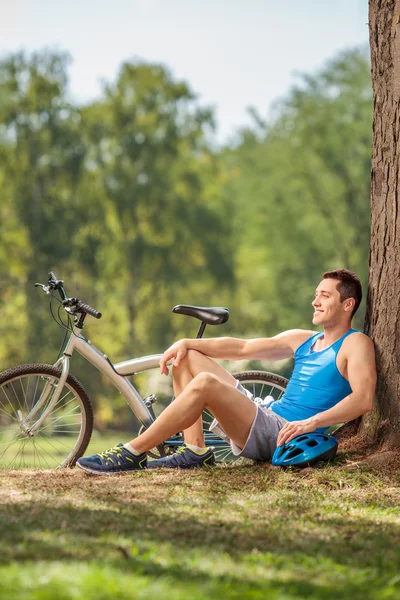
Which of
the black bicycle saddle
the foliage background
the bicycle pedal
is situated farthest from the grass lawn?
the foliage background

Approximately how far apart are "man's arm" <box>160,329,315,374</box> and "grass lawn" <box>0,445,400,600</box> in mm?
720

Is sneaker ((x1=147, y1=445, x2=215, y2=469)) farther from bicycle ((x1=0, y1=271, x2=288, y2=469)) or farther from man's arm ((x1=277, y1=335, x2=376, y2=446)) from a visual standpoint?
man's arm ((x1=277, y1=335, x2=376, y2=446))

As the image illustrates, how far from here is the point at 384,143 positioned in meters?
5.75

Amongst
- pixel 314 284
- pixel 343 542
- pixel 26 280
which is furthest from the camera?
pixel 314 284

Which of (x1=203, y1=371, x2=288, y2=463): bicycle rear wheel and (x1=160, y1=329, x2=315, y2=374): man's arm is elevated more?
(x1=160, y1=329, x2=315, y2=374): man's arm

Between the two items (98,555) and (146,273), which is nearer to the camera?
(98,555)

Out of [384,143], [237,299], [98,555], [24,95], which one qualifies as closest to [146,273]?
[237,299]

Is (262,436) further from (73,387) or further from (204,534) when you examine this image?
(204,534)

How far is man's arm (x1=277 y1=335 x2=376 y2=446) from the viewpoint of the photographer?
509 centimetres

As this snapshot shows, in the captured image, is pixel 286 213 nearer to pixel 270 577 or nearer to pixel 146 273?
pixel 146 273

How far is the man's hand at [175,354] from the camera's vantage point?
5.56 metres

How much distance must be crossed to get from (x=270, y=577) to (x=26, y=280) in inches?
1095

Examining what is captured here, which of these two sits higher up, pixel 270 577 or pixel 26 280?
pixel 26 280

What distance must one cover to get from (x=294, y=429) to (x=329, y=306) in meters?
0.81
